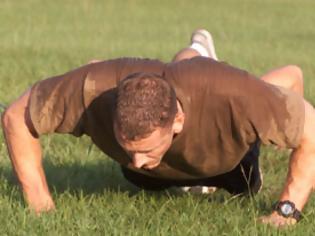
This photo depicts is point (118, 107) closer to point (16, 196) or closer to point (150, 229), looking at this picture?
point (150, 229)

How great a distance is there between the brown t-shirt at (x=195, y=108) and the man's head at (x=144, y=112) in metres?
0.21

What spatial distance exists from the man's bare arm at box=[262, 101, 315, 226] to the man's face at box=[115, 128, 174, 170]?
67 centimetres

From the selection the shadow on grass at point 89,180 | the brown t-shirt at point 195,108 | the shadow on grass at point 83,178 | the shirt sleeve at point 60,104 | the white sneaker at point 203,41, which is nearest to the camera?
the brown t-shirt at point 195,108

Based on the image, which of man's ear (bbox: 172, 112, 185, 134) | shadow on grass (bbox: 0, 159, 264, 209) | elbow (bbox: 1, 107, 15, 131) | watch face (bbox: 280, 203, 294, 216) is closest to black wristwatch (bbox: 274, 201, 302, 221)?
watch face (bbox: 280, 203, 294, 216)

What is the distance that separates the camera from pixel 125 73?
4566 mm

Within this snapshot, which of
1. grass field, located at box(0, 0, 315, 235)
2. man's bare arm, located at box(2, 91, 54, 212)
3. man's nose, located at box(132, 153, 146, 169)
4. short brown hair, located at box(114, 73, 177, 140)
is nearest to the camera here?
short brown hair, located at box(114, 73, 177, 140)

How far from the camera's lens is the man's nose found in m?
4.36

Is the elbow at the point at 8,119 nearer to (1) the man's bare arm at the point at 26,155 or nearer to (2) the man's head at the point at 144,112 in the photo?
(1) the man's bare arm at the point at 26,155

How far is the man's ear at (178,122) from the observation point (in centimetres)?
438

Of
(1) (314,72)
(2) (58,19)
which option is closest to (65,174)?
(1) (314,72)

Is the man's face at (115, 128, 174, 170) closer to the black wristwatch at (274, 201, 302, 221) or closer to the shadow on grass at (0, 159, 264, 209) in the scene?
the black wristwatch at (274, 201, 302, 221)

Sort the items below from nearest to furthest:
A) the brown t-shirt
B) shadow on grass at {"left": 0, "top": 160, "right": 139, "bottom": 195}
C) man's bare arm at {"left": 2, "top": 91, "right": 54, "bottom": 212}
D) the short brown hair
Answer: the short brown hair
the brown t-shirt
man's bare arm at {"left": 2, "top": 91, "right": 54, "bottom": 212}
shadow on grass at {"left": 0, "top": 160, "right": 139, "bottom": 195}

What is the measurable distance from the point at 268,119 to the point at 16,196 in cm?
144

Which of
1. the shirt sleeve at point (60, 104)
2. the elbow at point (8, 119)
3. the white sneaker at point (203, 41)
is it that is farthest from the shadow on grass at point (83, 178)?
the white sneaker at point (203, 41)
